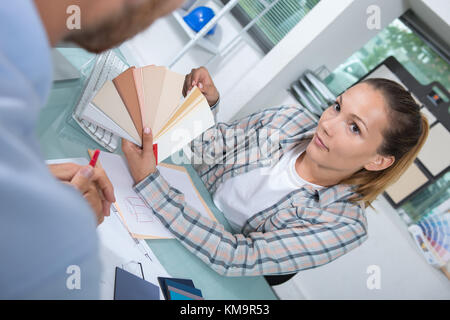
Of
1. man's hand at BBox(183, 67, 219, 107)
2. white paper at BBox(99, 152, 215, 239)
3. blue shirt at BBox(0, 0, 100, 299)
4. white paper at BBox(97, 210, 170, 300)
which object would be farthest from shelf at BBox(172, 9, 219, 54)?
blue shirt at BBox(0, 0, 100, 299)

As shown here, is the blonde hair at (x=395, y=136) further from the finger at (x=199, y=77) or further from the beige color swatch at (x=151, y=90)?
the beige color swatch at (x=151, y=90)

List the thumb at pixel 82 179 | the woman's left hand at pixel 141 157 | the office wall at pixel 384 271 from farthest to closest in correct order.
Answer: the office wall at pixel 384 271, the woman's left hand at pixel 141 157, the thumb at pixel 82 179

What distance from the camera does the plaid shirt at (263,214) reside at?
2.87ft

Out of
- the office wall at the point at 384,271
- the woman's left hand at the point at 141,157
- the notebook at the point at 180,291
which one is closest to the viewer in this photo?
the notebook at the point at 180,291

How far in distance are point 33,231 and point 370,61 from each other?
1.86m

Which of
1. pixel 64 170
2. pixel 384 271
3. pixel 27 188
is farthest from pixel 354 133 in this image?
pixel 384 271

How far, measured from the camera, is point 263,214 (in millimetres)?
1168

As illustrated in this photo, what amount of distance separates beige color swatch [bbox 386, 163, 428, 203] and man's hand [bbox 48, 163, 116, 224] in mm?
1483

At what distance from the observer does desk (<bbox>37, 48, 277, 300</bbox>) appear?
29.8 inches

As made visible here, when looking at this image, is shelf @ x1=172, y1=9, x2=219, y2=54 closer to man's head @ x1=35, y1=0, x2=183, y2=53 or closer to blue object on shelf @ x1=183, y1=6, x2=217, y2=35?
blue object on shelf @ x1=183, y1=6, x2=217, y2=35

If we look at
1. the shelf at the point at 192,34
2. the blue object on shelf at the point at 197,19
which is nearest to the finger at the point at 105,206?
the shelf at the point at 192,34
